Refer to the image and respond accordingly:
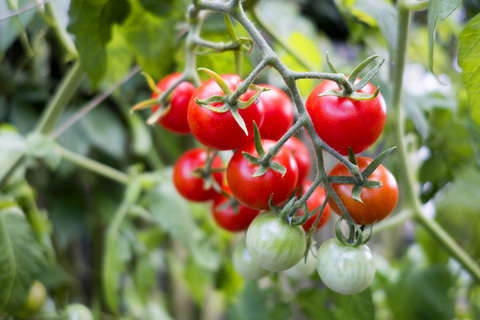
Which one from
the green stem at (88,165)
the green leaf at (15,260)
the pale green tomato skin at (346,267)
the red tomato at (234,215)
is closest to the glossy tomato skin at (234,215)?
the red tomato at (234,215)

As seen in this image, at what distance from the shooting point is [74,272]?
100cm

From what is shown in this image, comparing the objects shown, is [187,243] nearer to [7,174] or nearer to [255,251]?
[7,174]

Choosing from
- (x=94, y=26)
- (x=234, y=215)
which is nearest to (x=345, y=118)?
Answer: (x=234, y=215)

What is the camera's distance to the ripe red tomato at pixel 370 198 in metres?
0.27

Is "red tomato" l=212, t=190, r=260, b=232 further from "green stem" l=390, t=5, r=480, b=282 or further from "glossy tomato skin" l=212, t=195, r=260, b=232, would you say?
"green stem" l=390, t=5, r=480, b=282

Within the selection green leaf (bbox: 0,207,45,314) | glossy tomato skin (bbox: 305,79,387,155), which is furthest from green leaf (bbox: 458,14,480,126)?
green leaf (bbox: 0,207,45,314)

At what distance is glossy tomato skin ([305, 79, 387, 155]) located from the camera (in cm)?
27

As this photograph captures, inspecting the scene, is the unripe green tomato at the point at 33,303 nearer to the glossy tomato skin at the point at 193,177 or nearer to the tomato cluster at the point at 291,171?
the glossy tomato skin at the point at 193,177

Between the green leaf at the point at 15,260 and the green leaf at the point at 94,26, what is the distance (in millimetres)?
190

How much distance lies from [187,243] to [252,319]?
148 mm

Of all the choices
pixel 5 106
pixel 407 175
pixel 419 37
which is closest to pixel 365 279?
pixel 407 175

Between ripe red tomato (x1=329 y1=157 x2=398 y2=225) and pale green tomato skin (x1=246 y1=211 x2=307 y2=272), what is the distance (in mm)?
38

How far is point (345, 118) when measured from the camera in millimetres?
271

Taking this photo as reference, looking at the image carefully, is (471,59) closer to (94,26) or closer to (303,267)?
(303,267)
